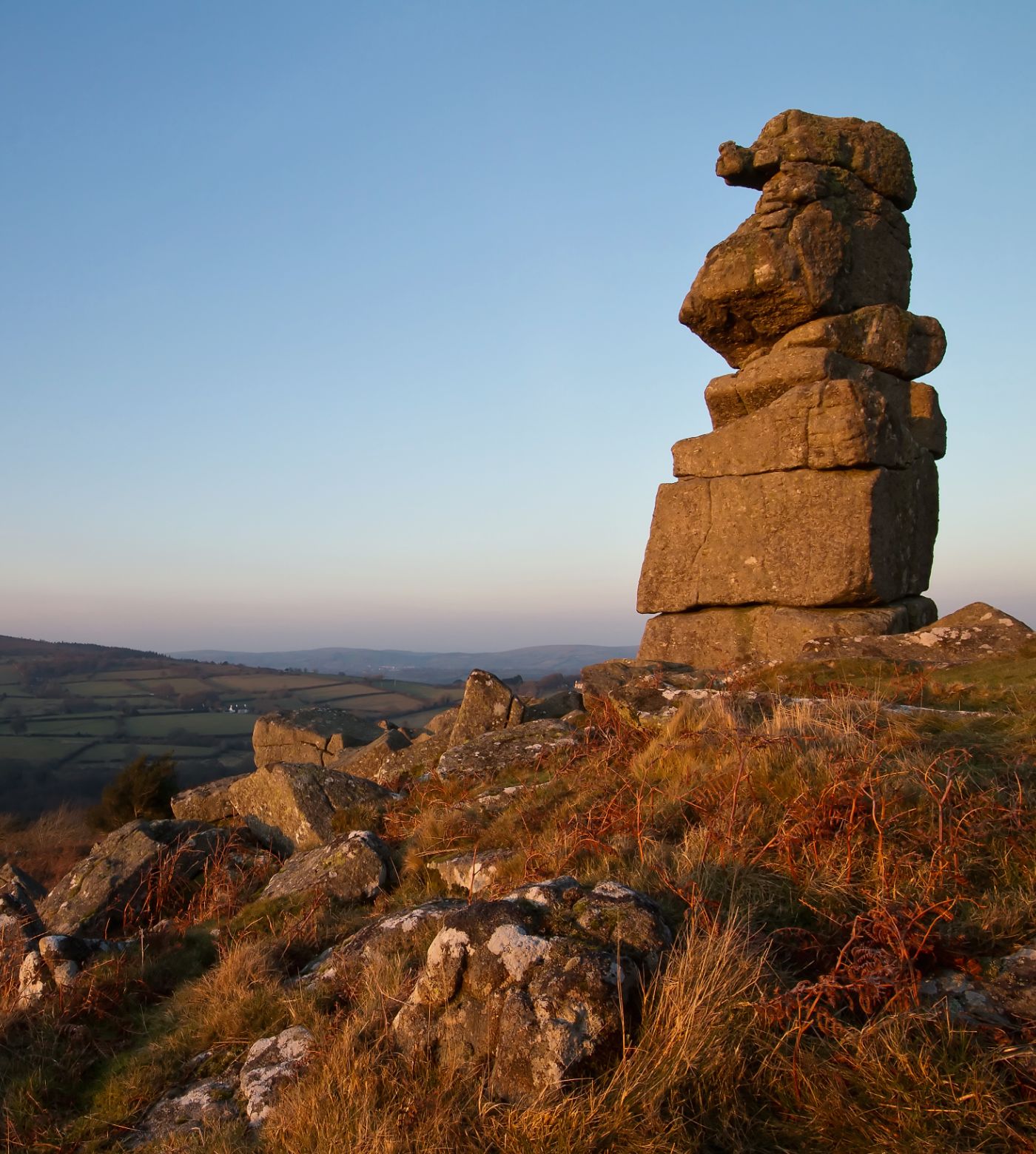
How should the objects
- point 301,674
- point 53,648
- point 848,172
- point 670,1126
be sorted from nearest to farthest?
point 670,1126
point 848,172
point 301,674
point 53,648

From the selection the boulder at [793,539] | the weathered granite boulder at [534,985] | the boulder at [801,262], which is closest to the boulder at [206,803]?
the weathered granite boulder at [534,985]

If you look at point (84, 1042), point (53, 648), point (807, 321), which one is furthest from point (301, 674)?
point (84, 1042)

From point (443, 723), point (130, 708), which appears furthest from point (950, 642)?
point (130, 708)

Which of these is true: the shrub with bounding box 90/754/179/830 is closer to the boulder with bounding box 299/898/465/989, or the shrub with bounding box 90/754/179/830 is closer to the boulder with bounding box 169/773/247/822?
the boulder with bounding box 169/773/247/822

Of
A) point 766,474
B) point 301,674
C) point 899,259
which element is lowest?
point 301,674

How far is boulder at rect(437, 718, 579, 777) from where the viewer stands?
816 centimetres

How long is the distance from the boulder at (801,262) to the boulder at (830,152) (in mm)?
248

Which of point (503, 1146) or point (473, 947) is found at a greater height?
point (473, 947)

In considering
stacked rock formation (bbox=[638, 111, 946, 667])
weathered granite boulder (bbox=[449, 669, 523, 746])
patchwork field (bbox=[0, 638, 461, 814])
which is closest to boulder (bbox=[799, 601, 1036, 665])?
stacked rock formation (bbox=[638, 111, 946, 667])

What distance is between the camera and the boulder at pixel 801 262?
526 inches

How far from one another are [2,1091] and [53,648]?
101m

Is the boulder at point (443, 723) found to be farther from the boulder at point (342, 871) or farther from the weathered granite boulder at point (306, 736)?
the boulder at point (342, 871)

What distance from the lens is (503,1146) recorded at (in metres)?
2.77

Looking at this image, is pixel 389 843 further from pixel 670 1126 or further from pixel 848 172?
pixel 848 172
